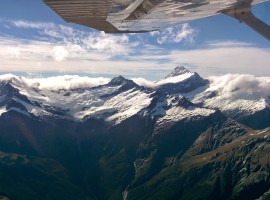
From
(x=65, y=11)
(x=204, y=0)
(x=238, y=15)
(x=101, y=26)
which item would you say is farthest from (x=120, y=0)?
(x=238, y=15)

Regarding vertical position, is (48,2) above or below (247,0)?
below

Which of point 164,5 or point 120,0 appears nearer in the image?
point 120,0

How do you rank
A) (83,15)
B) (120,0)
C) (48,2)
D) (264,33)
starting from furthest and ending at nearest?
(264,33) → (83,15) → (120,0) → (48,2)

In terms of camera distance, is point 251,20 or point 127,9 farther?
point 251,20

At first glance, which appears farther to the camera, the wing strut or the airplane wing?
the wing strut

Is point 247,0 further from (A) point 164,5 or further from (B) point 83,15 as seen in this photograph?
(B) point 83,15

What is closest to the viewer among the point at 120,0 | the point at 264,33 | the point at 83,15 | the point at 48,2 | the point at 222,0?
the point at 48,2

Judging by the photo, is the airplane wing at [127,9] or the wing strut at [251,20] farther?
the wing strut at [251,20]
